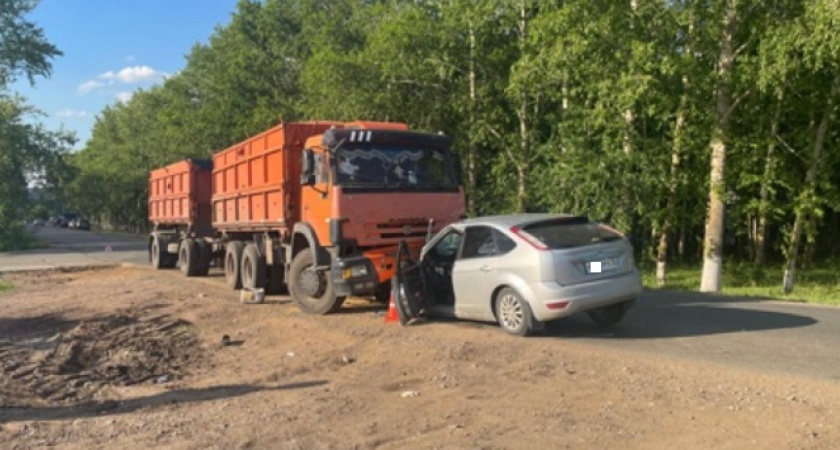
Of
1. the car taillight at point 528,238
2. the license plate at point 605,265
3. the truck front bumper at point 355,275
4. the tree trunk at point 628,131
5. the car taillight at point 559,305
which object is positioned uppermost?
the tree trunk at point 628,131

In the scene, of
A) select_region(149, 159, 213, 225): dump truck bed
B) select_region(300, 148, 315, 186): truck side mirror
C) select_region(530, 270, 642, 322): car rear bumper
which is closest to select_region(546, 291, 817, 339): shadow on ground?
select_region(530, 270, 642, 322): car rear bumper

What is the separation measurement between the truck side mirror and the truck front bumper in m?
1.38

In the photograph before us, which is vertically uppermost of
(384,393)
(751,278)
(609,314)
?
(609,314)

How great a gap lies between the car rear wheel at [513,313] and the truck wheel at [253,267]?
7017 mm

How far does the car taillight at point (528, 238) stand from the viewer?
959 centimetres

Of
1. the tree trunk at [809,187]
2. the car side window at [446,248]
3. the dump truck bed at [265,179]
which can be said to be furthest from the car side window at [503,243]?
the tree trunk at [809,187]

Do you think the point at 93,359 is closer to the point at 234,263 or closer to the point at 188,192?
the point at 234,263

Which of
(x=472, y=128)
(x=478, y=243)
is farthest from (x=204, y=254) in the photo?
(x=478, y=243)

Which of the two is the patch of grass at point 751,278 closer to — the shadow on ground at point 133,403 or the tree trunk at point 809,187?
Answer: the tree trunk at point 809,187

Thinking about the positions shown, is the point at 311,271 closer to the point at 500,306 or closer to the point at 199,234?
the point at 500,306

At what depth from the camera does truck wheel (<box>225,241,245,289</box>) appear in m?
17.3

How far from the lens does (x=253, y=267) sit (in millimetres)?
15961

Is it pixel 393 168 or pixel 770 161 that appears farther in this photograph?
pixel 770 161

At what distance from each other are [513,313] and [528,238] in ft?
3.17
